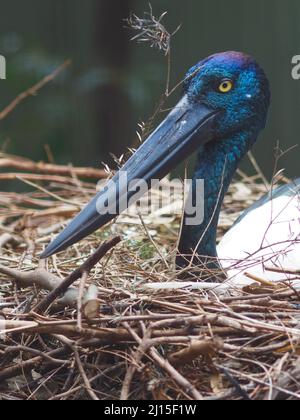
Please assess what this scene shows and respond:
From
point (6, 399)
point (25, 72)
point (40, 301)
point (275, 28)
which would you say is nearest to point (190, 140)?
point (40, 301)

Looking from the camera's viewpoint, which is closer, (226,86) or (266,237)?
(226,86)

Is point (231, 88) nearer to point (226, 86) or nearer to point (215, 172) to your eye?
point (226, 86)

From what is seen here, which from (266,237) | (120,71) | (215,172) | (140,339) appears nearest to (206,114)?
(215,172)

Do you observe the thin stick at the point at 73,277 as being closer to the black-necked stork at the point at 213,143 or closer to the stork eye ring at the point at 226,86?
the black-necked stork at the point at 213,143

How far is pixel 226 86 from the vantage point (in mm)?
2846

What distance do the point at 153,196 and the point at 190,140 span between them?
3.31 feet

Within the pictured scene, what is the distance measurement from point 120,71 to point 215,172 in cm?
257

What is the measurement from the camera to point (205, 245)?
284 centimetres

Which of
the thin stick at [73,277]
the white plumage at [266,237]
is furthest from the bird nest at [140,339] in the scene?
the white plumage at [266,237]

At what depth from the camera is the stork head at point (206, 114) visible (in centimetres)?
274

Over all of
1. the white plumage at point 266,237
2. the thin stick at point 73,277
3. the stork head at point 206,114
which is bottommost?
the thin stick at point 73,277

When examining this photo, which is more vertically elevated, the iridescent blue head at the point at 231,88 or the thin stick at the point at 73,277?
the iridescent blue head at the point at 231,88

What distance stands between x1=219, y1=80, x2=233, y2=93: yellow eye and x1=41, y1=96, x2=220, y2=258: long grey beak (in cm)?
6

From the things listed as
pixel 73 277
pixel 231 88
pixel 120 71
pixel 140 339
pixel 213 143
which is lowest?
pixel 140 339
